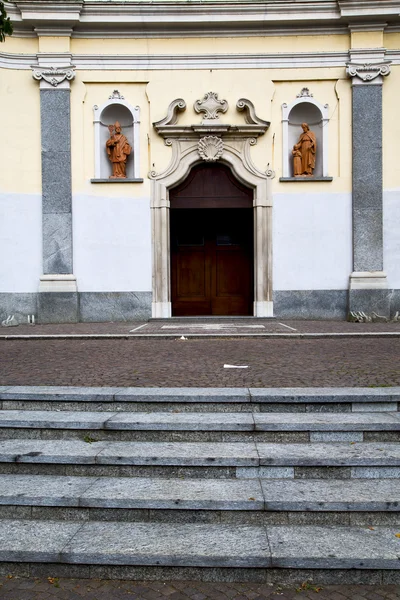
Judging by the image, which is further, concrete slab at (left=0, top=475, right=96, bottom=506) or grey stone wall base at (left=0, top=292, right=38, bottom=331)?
grey stone wall base at (left=0, top=292, right=38, bottom=331)

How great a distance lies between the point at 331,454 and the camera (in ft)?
14.7

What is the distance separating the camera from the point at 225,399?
17.6ft

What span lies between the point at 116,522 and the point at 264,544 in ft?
3.30

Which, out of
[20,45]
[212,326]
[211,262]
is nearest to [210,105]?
[211,262]

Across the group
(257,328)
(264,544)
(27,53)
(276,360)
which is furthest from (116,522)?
(27,53)

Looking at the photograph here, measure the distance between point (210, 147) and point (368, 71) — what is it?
421 cm

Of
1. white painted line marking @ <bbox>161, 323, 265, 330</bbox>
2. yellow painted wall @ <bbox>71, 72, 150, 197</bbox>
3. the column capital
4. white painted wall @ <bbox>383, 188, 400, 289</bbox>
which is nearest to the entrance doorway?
yellow painted wall @ <bbox>71, 72, 150, 197</bbox>

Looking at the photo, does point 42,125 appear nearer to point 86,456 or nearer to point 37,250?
point 37,250

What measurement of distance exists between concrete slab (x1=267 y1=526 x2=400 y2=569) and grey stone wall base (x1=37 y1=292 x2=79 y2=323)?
11141 mm

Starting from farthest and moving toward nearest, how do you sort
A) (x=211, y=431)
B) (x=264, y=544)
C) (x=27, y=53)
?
(x=27, y=53) < (x=211, y=431) < (x=264, y=544)

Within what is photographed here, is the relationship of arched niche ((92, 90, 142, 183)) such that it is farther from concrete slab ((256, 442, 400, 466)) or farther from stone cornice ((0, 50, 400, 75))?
concrete slab ((256, 442, 400, 466))

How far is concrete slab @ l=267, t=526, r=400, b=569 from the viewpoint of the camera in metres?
3.33

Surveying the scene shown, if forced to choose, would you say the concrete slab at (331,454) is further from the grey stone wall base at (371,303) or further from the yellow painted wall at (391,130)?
the yellow painted wall at (391,130)

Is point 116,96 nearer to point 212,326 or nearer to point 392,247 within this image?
point 212,326
